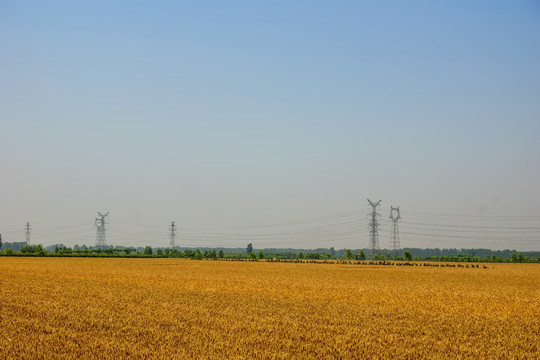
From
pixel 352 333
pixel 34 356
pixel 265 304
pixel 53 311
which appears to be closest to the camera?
pixel 34 356

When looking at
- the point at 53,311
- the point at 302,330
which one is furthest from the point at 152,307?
the point at 302,330

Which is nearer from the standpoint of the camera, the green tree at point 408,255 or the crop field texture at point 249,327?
the crop field texture at point 249,327

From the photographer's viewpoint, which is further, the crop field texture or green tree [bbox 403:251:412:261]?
green tree [bbox 403:251:412:261]

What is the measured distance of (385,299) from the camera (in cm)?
2866

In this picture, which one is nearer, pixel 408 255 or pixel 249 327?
pixel 249 327

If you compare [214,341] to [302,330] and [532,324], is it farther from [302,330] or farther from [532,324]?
[532,324]

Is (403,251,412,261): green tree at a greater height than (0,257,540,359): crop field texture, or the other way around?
(0,257,540,359): crop field texture

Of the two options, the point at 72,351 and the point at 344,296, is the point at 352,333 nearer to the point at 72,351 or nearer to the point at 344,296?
the point at 72,351

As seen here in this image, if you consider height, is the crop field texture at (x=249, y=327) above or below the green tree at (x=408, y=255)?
above

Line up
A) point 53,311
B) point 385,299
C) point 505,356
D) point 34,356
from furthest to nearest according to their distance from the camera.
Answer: point 385,299 < point 53,311 < point 505,356 < point 34,356

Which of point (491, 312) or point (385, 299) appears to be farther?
point (385, 299)

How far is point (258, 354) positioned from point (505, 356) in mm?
6533

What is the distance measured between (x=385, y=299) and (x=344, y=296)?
239 cm

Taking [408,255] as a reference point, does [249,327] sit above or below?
above
